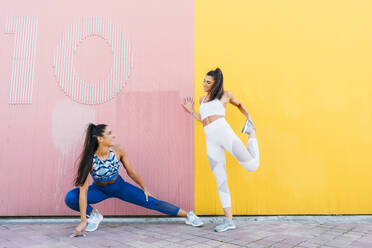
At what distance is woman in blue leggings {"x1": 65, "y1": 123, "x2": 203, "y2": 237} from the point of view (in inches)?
104

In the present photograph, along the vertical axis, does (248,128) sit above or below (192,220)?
above

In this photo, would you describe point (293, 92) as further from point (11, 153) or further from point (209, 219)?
point (11, 153)

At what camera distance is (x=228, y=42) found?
346cm

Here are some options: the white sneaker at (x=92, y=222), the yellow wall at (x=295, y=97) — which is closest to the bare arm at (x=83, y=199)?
the white sneaker at (x=92, y=222)

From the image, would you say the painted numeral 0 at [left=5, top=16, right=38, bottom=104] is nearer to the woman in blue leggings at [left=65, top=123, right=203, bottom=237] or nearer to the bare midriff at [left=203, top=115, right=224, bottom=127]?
the woman in blue leggings at [left=65, top=123, right=203, bottom=237]

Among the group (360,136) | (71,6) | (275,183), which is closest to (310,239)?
(275,183)

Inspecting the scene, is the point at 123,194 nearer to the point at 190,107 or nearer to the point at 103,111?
the point at 103,111

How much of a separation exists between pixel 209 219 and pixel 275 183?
100cm

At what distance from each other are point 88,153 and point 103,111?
851 mm

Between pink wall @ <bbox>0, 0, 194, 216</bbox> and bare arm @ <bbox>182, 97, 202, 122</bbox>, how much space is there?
11cm

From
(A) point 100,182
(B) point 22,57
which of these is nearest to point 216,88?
(A) point 100,182

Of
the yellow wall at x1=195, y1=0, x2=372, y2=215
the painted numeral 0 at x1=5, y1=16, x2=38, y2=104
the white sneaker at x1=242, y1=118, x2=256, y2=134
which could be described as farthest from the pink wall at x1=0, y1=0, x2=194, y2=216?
the white sneaker at x1=242, y1=118, x2=256, y2=134

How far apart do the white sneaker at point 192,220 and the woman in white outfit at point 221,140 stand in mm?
278

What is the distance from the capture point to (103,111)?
338 cm
